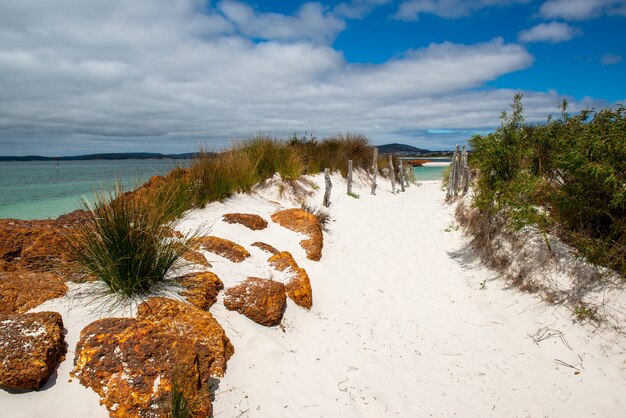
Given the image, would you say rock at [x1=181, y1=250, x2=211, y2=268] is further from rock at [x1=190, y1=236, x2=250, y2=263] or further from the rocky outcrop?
the rocky outcrop

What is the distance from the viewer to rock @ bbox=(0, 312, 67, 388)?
2.54 meters

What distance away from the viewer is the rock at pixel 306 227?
6893mm

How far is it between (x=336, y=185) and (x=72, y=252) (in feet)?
36.5

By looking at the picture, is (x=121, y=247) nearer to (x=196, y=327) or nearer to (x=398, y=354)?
(x=196, y=327)

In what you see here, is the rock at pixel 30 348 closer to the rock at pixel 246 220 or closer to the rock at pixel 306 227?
the rock at pixel 246 220

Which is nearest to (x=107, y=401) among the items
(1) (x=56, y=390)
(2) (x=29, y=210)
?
(1) (x=56, y=390)

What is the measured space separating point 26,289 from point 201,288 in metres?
1.67

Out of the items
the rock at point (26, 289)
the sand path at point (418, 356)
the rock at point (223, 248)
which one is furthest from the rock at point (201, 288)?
the rock at point (26, 289)

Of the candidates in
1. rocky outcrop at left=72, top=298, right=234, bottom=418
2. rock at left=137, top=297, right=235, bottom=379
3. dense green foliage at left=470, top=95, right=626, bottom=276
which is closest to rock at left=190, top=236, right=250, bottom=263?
rock at left=137, top=297, right=235, bottom=379

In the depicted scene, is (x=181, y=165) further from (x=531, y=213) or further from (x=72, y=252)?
(x=531, y=213)

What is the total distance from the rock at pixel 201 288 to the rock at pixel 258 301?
0.18 metres

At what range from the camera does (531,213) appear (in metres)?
5.79

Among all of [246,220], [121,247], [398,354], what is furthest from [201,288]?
[246,220]

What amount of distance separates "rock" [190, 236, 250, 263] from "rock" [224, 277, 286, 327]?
916 mm
